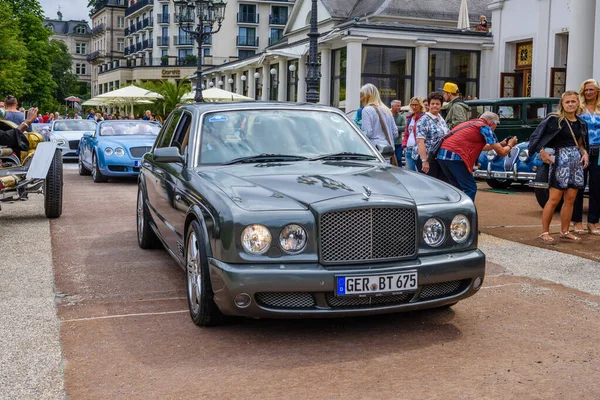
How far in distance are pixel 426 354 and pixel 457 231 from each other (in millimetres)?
893

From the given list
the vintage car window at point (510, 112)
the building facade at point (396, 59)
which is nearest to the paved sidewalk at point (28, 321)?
the vintage car window at point (510, 112)

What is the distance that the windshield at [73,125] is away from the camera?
23.5 metres

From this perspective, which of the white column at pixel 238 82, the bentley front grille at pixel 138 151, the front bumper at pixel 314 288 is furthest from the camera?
the white column at pixel 238 82

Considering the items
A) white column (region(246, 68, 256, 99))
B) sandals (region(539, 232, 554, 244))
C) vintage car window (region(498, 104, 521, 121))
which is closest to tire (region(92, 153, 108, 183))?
vintage car window (region(498, 104, 521, 121))

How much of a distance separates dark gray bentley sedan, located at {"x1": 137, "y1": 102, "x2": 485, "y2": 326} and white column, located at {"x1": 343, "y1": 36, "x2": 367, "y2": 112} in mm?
26581

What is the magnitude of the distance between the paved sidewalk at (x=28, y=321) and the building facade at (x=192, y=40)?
72472 millimetres

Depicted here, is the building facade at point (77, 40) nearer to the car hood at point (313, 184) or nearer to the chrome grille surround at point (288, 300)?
the car hood at point (313, 184)

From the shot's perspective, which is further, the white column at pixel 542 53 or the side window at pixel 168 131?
the white column at pixel 542 53

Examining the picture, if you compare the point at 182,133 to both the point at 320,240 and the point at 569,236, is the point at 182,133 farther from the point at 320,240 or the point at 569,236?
the point at 569,236

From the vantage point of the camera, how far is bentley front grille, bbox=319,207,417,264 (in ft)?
15.1

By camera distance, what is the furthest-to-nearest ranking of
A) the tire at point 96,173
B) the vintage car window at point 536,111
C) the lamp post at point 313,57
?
the lamp post at point 313,57, the vintage car window at point 536,111, the tire at point 96,173

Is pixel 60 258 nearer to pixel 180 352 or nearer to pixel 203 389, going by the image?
pixel 180 352

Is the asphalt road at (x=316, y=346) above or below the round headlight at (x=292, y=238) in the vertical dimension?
below

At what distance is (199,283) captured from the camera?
502 centimetres
